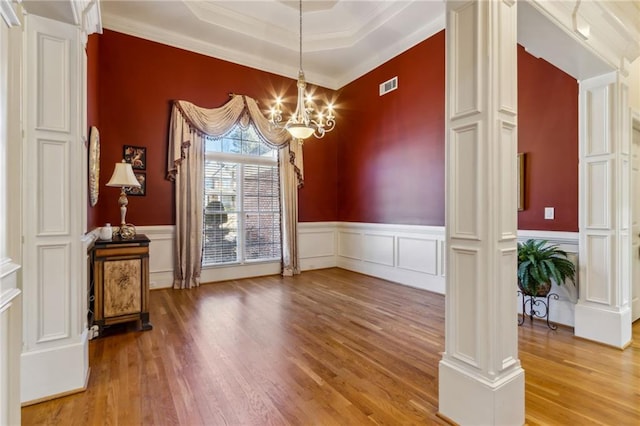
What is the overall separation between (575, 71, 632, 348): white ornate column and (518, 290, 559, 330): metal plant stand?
1.04 feet

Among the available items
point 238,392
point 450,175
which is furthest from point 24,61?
point 450,175

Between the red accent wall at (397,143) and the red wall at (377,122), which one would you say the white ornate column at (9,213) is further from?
the red accent wall at (397,143)

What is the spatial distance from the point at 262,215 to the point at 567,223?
4.28 m

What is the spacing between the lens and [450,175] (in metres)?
1.85

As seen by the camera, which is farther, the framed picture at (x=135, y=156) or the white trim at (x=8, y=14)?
the framed picture at (x=135, y=156)

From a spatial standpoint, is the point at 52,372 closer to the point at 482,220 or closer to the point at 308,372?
the point at 308,372

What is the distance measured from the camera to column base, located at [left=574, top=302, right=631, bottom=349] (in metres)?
2.79

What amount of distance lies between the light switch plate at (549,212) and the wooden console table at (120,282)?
419 cm

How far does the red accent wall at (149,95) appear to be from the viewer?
4.40 metres

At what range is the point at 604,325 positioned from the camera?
113 inches

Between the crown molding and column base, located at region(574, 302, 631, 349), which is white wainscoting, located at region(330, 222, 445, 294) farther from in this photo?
the crown molding

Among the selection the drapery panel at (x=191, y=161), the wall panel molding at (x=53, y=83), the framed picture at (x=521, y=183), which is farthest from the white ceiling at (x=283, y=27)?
the wall panel molding at (x=53, y=83)

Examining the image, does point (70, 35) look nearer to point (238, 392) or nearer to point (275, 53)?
point (238, 392)

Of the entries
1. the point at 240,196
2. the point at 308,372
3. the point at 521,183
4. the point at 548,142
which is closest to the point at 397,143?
the point at 521,183
